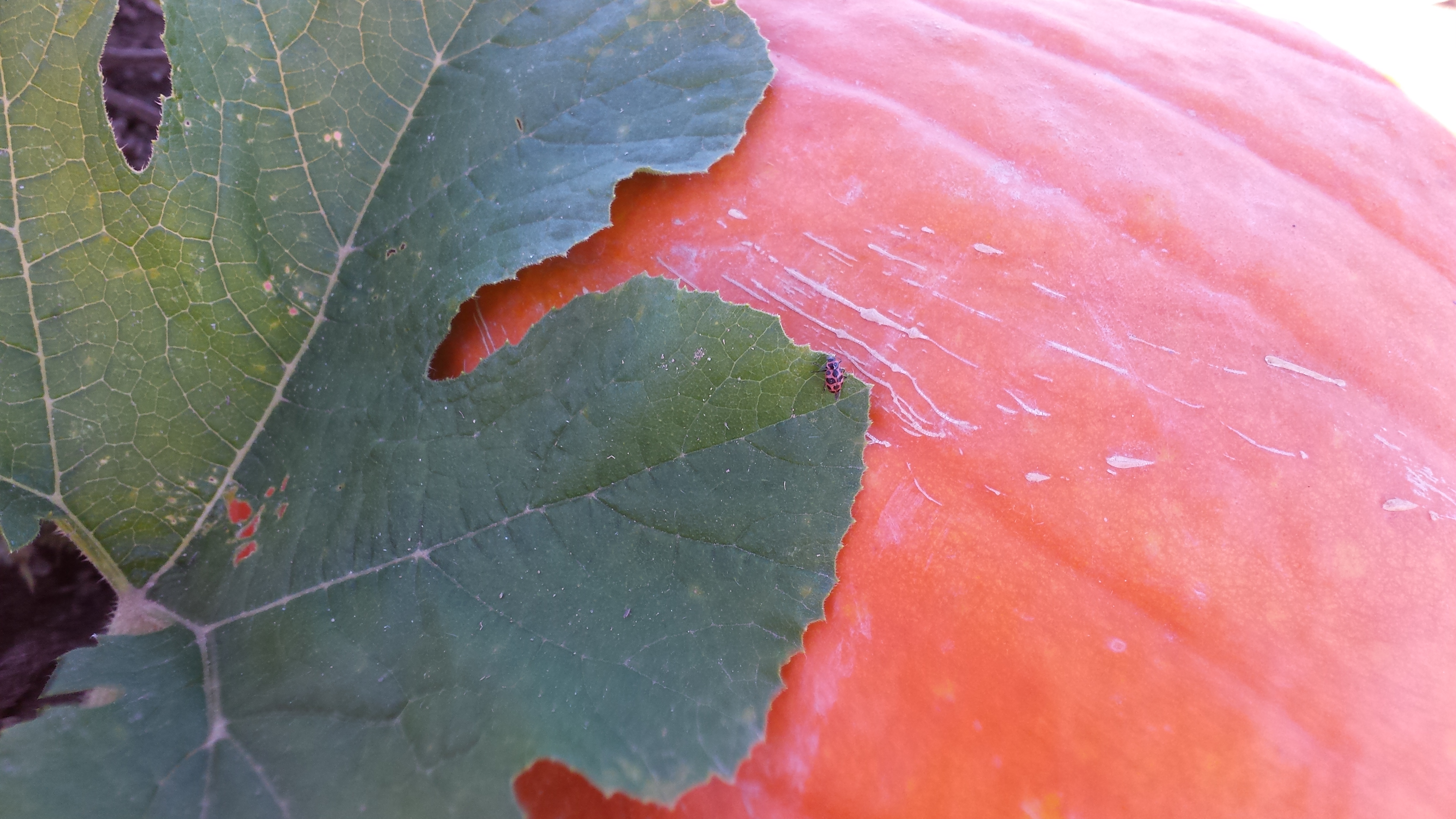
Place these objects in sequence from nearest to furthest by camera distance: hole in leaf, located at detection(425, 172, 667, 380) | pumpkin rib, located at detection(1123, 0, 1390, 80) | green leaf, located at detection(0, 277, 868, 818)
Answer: green leaf, located at detection(0, 277, 868, 818)
hole in leaf, located at detection(425, 172, 667, 380)
pumpkin rib, located at detection(1123, 0, 1390, 80)

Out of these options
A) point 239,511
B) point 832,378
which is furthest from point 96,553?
point 832,378

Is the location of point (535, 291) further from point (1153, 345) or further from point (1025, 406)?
point (1153, 345)

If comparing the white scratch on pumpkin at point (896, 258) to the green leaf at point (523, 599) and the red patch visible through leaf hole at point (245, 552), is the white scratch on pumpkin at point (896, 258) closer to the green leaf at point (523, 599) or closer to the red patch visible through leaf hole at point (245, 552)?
the green leaf at point (523, 599)

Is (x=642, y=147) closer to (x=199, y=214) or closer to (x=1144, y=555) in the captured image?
(x=199, y=214)

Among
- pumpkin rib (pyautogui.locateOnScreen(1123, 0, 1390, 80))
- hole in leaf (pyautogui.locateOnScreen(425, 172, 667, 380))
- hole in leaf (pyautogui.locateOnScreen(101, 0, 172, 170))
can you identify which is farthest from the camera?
hole in leaf (pyautogui.locateOnScreen(101, 0, 172, 170))

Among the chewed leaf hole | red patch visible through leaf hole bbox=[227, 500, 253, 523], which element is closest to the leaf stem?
red patch visible through leaf hole bbox=[227, 500, 253, 523]

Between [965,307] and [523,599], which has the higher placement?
[965,307]

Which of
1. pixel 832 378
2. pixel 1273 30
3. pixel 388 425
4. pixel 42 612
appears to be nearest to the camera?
pixel 832 378

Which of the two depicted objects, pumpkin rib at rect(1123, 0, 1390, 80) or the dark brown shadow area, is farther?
pumpkin rib at rect(1123, 0, 1390, 80)

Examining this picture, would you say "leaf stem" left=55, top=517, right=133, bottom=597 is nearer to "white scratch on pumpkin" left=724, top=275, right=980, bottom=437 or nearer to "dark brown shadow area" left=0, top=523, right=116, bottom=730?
"dark brown shadow area" left=0, top=523, right=116, bottom=730
